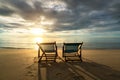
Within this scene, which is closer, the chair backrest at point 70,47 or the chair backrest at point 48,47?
the chair backrest at point 48,47

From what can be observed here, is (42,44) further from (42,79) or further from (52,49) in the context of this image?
(42,79)

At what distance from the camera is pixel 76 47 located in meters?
10.8

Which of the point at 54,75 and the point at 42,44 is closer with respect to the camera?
the point at 54,75

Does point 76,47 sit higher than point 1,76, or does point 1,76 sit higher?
point 76,47

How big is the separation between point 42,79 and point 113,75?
108 inches

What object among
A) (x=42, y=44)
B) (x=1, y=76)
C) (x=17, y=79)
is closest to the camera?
(x=17, y=79)

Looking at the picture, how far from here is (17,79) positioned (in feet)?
21.5

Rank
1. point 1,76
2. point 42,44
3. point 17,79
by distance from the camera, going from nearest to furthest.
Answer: point 17,79, point 1,76, point 42,44

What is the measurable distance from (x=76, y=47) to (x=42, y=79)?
4651mm

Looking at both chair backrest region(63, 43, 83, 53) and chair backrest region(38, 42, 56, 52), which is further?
chair backrest region(63, 43, 83, 53)

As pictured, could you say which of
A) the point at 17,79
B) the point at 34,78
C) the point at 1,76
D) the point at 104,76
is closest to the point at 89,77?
the point at 104,76

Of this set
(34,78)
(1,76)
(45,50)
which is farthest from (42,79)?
(45,50)

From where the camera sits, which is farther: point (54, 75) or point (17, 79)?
point (54, 75)

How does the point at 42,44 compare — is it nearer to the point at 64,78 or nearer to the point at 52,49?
the point at 52,49
